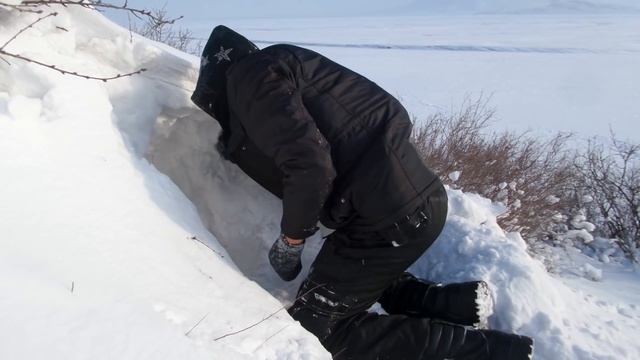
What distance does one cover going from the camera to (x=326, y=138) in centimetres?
217

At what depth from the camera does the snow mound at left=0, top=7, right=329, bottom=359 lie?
1.31 metres

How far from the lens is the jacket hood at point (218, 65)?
2.38m

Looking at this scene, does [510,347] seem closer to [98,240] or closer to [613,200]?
[98,240]

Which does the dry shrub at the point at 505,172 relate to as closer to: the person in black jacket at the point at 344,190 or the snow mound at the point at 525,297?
the snow mound at the point at 525,297

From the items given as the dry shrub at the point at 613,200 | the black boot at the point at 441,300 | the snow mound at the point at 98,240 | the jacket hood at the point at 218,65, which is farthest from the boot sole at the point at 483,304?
the dry shrub at the point at 613,200

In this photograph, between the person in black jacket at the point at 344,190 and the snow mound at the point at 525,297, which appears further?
the snow mound at the point at 525,297

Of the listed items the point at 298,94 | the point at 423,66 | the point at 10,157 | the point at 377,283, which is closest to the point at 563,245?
the point at 377,283

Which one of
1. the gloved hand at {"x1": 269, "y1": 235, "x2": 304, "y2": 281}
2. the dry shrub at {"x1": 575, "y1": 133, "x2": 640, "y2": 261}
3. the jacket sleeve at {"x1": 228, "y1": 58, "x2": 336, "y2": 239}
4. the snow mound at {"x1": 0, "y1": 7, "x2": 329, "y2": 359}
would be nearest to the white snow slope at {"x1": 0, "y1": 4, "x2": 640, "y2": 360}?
the snow mound at {"x1": 0, "y1": 7, "x2": 329, "y2": 359}

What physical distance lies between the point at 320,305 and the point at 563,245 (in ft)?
12.4

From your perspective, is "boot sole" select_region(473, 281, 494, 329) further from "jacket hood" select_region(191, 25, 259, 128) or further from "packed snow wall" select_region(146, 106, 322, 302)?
"jacket hood" select_region(191, 25, 259, 128)

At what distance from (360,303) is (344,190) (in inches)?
21.9

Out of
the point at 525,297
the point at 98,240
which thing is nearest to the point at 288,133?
the point at 98,240

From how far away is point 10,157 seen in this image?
175 cm

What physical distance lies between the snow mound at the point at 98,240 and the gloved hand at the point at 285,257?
270 mm
